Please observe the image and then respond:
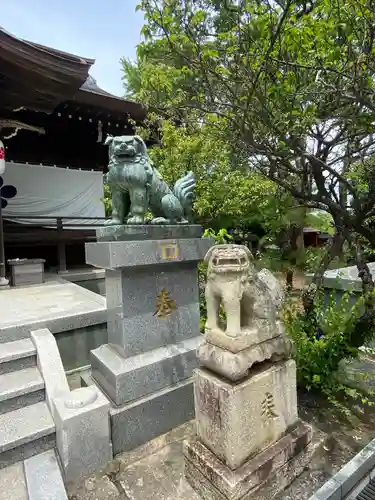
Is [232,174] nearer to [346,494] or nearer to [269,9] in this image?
[269,9]

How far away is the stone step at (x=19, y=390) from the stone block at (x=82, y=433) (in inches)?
16.6

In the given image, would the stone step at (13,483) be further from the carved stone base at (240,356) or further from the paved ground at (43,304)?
the carved stone base at (240,356)

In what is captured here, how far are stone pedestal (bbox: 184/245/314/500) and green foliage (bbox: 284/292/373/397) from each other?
1.04m

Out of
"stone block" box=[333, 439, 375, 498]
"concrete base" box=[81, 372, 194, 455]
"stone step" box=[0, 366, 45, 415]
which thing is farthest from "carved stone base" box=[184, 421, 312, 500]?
"stone step" box=[0, 366, 45, 415]

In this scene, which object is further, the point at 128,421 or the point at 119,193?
the point at 119,193

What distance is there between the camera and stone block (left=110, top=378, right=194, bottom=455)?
102 inches

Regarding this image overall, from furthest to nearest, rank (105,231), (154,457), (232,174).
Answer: (232,174) → (105,231) → (154,457)

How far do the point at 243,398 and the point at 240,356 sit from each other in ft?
0.94

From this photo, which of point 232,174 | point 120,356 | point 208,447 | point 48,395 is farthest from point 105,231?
point 232,174

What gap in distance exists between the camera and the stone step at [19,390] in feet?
8.49

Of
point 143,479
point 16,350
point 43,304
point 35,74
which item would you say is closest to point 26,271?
point 43,304

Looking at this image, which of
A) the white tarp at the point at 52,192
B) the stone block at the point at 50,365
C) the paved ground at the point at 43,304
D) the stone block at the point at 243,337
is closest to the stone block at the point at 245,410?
the stone block at the point at 243,337

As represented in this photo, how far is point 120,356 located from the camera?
2.88 m

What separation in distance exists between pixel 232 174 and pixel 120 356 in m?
5.16
